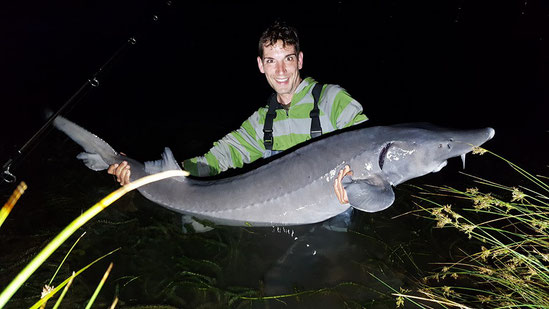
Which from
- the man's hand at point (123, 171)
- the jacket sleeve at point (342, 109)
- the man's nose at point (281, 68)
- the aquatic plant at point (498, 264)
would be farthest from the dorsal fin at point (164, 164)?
the aquatic plant at point (498, 264)

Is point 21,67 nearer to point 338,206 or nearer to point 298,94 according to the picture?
point 298,94

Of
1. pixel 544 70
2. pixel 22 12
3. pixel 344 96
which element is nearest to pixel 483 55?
pixel 544 70

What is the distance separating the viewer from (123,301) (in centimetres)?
231

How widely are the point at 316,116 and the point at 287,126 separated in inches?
14.0

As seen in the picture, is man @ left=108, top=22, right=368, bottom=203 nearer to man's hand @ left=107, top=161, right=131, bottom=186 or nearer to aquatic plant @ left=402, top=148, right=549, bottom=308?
man's hand @ left=107, top=161, right=131, bottom=186

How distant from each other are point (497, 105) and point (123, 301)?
8756mm

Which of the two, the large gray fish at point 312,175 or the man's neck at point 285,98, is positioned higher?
the man's neck at point 285,98

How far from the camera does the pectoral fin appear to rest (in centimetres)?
243

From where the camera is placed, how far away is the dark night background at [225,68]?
666 cm

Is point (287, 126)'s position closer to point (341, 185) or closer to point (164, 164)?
point (341, 185)

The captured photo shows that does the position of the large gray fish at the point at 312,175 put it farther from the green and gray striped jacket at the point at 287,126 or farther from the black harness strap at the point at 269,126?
the black harness strap at the point at 269,126

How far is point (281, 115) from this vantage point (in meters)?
3.39

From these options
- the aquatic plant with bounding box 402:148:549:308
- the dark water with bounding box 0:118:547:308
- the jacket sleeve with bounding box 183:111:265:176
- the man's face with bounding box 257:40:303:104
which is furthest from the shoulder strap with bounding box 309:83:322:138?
the aquatic plant with bounding box 402:148:549:308

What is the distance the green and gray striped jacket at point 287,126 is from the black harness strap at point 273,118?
0.05 metres
